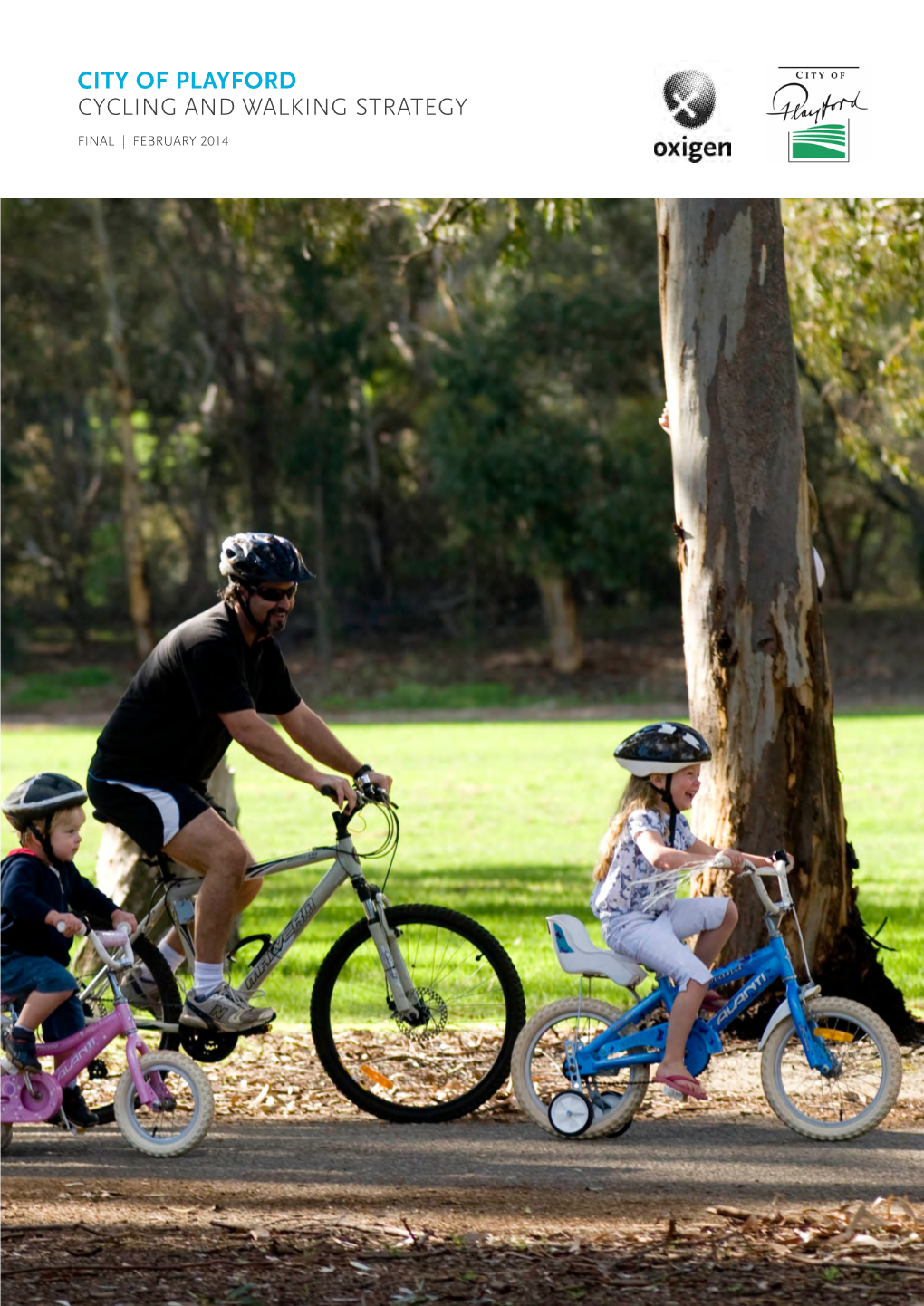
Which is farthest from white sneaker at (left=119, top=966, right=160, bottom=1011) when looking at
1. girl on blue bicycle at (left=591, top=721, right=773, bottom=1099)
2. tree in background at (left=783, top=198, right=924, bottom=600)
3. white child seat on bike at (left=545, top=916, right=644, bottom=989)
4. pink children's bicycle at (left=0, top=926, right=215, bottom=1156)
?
tree in background at (left=783, top=198, right=924, bottom=600)

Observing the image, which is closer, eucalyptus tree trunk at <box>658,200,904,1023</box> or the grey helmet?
the grey helmet

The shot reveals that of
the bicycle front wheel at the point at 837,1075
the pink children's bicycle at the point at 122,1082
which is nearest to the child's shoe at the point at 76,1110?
the pink children's bicycle at the point at 122,1082

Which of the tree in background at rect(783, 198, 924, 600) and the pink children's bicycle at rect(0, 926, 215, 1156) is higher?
the tree in background at rect(783, 198, 924, 600)

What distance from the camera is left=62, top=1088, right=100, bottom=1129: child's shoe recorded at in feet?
18.7

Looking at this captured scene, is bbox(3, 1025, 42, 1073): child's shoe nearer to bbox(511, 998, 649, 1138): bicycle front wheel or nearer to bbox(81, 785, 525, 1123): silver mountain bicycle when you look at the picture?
bbox(81, 785, 525, 1123): silver mountain bicycle

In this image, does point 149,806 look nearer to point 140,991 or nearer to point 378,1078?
point 140,991

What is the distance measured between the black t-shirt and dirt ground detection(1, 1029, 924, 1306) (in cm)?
144

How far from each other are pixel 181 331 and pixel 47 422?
493 cm
